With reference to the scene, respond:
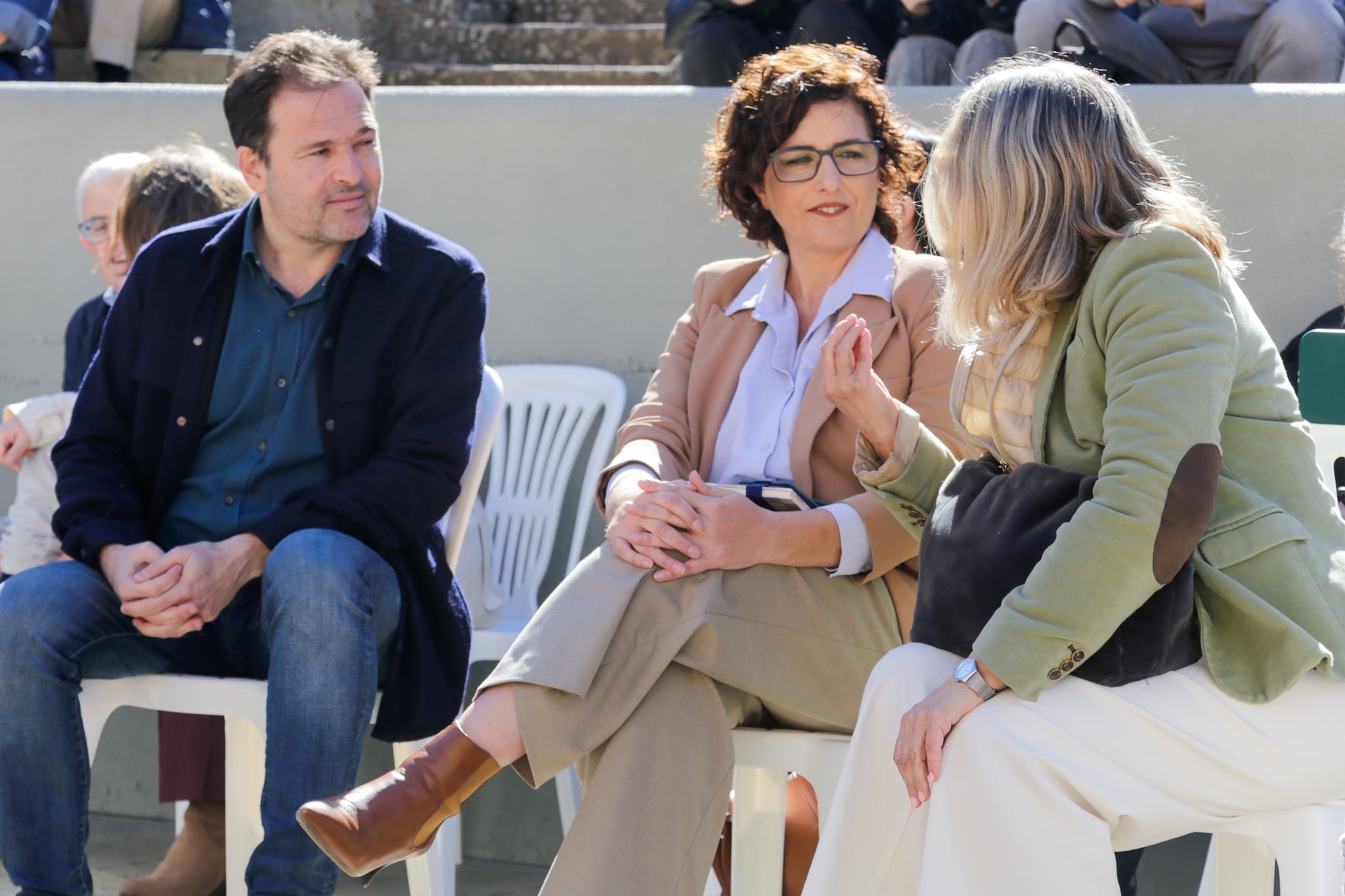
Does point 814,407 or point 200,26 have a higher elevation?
point 200,26

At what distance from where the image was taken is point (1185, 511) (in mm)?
1683

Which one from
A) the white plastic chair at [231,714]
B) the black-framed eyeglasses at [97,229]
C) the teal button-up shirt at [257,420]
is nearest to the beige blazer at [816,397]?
the teal button-up shirt at [257,420]

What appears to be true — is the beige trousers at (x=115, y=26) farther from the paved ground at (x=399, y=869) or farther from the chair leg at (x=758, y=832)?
the chair leg at (x=758, y=832)

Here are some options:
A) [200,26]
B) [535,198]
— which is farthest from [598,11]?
[535,198]

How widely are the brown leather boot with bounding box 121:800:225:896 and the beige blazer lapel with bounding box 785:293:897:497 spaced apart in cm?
139

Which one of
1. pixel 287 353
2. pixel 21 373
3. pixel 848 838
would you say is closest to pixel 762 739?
pixel 848 838

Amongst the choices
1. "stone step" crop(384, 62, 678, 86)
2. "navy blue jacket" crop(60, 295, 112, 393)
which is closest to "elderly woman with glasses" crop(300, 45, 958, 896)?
"navy blue jacket" crop(60, 295, 112, 393)

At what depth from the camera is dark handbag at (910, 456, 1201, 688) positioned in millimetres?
1738

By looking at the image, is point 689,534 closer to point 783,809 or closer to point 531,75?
point 783,809

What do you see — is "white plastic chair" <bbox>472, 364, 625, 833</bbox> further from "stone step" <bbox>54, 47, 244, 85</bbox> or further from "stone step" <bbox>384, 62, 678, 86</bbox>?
"stone step" <bbox>54, 47, 244, 85</bbox>

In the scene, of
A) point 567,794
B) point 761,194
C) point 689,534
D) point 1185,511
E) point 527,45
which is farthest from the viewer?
point 527,45

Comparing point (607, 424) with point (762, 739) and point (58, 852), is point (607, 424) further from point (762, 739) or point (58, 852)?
point (58, 852)

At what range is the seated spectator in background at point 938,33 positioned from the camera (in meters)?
3.79

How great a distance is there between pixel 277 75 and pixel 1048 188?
5.09ft
